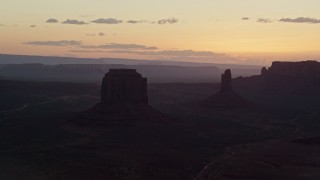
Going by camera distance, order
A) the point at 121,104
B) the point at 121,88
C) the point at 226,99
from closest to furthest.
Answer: the point at 121,104, the point at 121,88, the point at 226,99

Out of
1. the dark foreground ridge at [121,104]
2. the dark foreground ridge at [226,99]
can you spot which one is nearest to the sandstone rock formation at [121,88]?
the dark foreground ridge at [121,104]

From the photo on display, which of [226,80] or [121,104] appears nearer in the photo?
[121,104]

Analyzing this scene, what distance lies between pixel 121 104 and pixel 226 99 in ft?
173

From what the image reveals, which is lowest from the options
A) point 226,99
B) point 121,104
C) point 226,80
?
point 226,99

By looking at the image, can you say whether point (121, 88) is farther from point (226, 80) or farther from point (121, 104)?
point (226, 80)

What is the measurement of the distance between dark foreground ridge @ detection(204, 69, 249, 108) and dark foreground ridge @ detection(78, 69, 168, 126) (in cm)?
4344

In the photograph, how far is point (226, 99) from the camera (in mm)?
157000

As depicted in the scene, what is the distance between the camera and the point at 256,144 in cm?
8881

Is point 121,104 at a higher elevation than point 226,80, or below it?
below

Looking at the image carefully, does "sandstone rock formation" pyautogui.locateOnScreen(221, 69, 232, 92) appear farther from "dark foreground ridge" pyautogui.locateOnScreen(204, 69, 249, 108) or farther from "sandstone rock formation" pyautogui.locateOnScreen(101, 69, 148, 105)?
"sandstone rock formation" pyautogui.locateOnScreen(101, 69, 148, 105)

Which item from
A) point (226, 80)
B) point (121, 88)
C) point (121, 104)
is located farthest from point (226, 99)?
point (121, 104)

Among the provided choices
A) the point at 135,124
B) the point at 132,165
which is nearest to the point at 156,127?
the point at 135,124

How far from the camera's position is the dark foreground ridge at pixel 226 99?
155000 millimetres

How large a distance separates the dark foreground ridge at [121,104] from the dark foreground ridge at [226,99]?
43.4 meters
